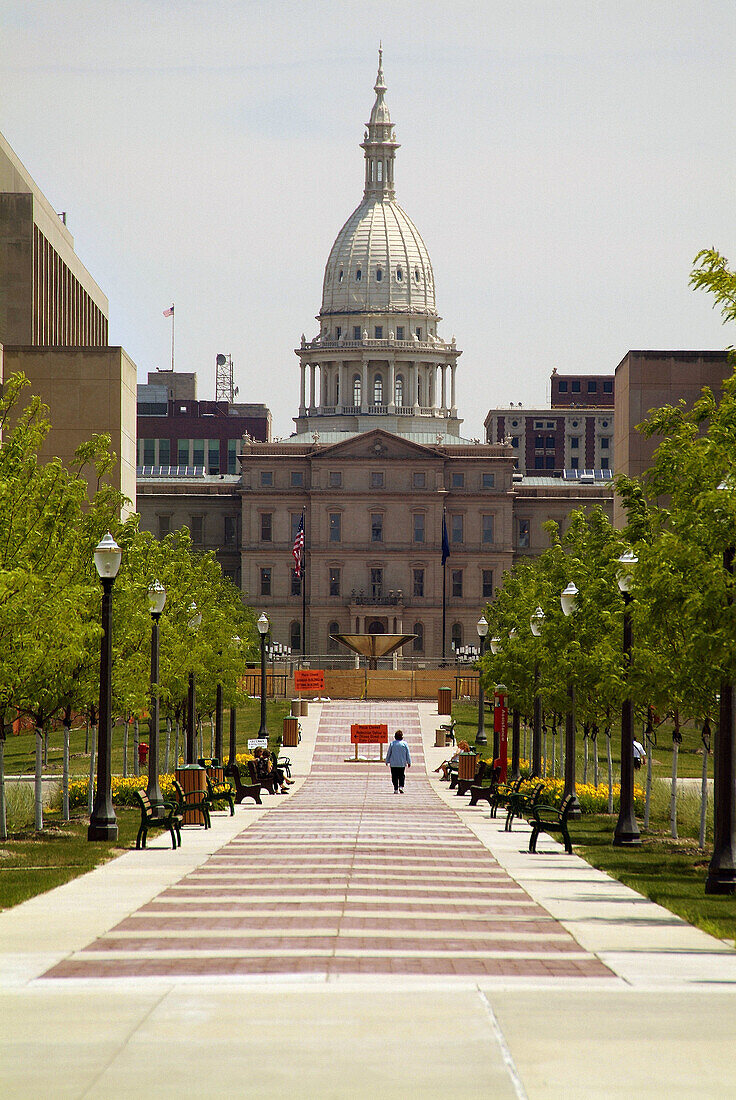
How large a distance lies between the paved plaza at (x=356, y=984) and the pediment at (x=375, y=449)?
402 ft

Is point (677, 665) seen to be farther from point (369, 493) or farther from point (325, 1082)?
point (369, 493)

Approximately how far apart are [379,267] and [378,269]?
0.26 m

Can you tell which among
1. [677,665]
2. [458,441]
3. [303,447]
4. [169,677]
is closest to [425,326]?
[458,441]

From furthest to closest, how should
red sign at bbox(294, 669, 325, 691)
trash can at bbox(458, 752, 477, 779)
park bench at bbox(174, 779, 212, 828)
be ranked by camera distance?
red sign at bbox(294, 669, 325, 691)
trash can at bbox(458, 752, 477, 779)
park bench at bbox(174, 779, 212, 828)

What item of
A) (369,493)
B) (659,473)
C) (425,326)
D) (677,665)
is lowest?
(677,665)

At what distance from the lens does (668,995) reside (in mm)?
12773

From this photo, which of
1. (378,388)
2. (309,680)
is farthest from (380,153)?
(309,680)

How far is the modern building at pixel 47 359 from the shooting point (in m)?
74.6

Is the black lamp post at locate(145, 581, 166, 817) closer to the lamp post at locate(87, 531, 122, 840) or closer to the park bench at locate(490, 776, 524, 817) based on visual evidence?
the lamp post at locate(87, 531, 122, 840)

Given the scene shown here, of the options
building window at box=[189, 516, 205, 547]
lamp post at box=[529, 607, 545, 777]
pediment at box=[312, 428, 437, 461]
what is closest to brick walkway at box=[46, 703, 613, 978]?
lamp post at box=[529, 607, 545, 777]

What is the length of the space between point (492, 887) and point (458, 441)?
141680 mm

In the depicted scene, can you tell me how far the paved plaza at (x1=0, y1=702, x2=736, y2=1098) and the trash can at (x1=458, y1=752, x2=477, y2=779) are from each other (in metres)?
22.5

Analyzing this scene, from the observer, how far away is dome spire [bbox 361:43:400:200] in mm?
192250

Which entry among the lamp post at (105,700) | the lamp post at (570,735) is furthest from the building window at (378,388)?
the lamp post at (105,700)
